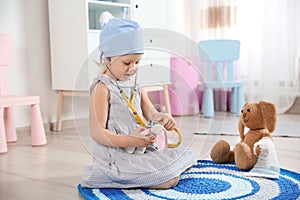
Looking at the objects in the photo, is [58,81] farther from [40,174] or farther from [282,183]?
[282,183]

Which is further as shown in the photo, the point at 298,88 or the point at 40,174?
the point at 298,88

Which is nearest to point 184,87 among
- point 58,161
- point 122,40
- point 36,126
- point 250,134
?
point 122,40

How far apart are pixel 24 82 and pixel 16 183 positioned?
89 cm

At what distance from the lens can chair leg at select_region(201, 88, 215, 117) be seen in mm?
983

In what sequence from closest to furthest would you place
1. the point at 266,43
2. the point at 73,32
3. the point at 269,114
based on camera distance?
the point at 269,114, the point at 73,32, the point at 266,43

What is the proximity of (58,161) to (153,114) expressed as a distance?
0.49 metres

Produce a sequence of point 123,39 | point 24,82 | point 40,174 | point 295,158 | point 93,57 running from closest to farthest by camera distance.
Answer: point 123,39, point 93,57, point 40,174, point 295,158, point 24,82

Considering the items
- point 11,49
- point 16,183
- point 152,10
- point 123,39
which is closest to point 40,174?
point 16,183

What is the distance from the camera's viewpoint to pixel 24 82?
6.29ft

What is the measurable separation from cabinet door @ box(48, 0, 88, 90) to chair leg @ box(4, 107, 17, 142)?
29 centimetres

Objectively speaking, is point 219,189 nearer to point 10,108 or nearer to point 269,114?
point 269,114

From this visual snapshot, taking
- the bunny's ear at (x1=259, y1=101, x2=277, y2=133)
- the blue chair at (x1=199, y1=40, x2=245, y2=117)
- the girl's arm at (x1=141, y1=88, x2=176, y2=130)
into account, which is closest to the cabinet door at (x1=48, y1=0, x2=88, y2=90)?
the blue chair at (x1=199, y1=40, x2=245, y2=117)

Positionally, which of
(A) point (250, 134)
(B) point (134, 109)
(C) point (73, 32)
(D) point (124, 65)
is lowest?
(A) point (250, 134)

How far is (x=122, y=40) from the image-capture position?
93 cm
